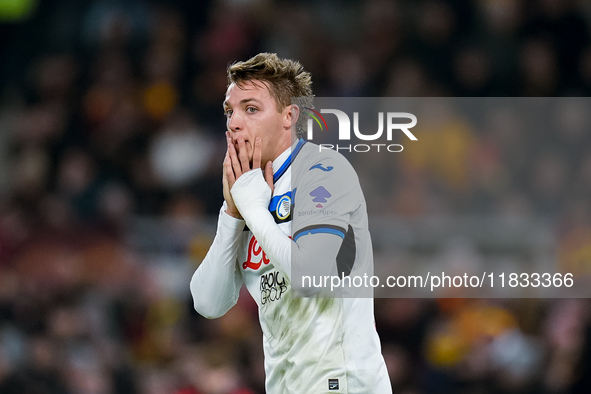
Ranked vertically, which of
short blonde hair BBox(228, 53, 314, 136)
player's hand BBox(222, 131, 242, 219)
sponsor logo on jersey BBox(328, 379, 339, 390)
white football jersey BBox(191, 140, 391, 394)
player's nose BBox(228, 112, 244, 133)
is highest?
short blonde hair BBox(228, 53, 314, 136)

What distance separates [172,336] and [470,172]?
299 cm

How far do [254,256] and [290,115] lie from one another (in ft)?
1.99

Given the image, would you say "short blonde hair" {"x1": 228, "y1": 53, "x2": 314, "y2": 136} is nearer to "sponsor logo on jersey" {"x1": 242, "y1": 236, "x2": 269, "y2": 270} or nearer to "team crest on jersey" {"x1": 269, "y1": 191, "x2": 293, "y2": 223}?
"team crest on jersey" {"x1": 269, "y1": 191, "x2": 293, "y2": 223}

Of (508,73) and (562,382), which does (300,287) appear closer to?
(562,382)

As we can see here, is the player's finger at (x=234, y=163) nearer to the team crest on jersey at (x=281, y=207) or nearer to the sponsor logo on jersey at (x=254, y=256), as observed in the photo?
the team crest on jersey at (x=281, y=207)

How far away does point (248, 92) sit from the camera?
3525 mm

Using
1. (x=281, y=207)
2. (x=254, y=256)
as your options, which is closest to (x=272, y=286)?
(x=254, y=256)

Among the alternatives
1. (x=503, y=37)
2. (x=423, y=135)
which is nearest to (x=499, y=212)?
(x=423, y=135)

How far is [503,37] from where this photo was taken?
28.5 feet

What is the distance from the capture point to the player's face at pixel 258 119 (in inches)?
137

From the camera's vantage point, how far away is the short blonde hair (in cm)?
357

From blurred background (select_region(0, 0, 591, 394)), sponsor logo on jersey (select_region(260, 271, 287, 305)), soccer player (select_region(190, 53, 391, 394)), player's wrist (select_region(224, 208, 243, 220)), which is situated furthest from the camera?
blurred background (select_region(0, 0, 591, 394))

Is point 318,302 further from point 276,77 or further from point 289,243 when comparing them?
point 276,77

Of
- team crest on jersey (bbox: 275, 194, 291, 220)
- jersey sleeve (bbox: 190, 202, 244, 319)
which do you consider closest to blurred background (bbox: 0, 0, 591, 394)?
jersey sleeve (bbox: 190, 202, 244, 319)
